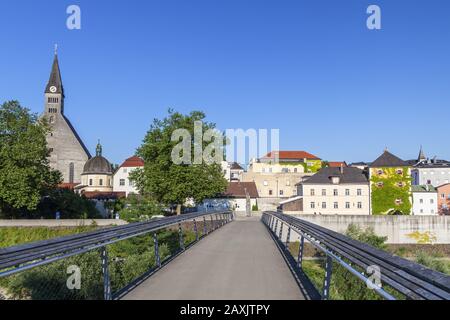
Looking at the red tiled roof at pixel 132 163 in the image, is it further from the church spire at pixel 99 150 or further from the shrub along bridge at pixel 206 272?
the shrub along bridge at pixel 206 272

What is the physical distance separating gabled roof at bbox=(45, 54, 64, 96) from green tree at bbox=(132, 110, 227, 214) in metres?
50.4

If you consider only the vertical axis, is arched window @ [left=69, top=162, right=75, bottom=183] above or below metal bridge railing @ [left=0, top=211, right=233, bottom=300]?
above

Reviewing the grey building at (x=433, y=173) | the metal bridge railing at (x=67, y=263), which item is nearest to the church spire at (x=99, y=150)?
the grey building at (x=433, y=173)

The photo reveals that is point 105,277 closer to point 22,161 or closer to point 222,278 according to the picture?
point 222,278

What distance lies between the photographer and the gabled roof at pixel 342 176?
235 feet

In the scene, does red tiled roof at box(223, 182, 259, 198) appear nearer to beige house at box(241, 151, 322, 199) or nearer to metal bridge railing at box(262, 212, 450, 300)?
beige house at box(241, 151, 322, 199)

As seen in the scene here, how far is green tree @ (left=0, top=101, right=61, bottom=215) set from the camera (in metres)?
45.9

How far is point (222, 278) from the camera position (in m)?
8.96

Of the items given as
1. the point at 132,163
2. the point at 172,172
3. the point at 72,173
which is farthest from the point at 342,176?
the point at 72,173

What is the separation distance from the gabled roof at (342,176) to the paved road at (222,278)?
60.0 meters

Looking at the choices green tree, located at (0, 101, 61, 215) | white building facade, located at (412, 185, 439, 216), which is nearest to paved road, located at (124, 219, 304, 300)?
green tree, located at (0, 101, 61, 215)

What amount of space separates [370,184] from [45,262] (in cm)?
6905

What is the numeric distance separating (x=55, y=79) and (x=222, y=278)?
100 meters
